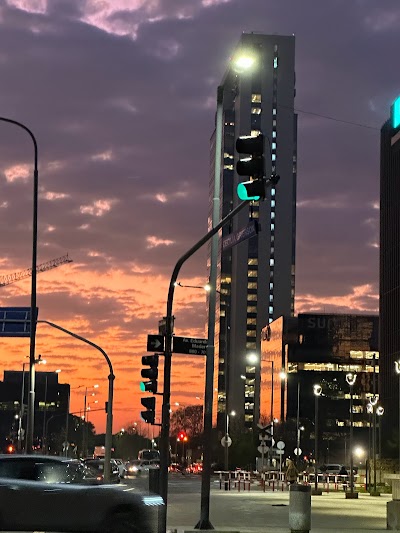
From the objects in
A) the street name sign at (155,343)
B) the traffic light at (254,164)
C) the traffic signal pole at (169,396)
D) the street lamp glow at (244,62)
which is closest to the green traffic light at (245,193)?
the traffic light at (254,164)

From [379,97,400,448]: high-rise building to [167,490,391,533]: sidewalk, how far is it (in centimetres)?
8002

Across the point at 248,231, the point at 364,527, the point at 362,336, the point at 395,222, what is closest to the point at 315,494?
the point at 364,527

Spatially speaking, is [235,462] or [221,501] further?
[235,462]

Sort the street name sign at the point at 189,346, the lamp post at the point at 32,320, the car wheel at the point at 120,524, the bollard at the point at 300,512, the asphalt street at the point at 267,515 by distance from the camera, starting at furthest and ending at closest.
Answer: the lamp post at the point at 32,320
the asphalt street at the point at 267,515
the street name sign at the point at 189,346
the bollard at the point at 300,512
the car wheel at the point at 120,524

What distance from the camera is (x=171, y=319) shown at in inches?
968

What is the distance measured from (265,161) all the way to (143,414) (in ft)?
30.7

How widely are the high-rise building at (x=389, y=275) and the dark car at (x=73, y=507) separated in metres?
107

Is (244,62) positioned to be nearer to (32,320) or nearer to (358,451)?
(32,320)

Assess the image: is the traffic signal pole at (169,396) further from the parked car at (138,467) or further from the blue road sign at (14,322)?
the parked car at (138,467)

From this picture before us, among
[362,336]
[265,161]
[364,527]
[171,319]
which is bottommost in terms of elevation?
[364,527]

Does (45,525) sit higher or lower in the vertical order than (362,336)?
lower

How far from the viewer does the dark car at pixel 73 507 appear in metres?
17.9

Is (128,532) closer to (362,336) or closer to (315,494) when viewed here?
(315,494)

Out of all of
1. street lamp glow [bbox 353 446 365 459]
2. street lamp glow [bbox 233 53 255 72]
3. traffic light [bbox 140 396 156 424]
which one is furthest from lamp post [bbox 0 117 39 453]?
street lamp glow [bbox 353 446 365 459]
